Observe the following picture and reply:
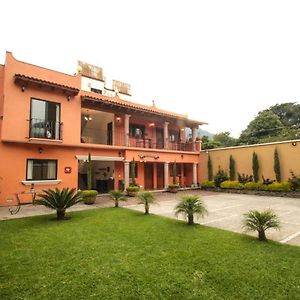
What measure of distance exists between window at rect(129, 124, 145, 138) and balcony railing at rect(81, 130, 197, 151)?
37 centimetres

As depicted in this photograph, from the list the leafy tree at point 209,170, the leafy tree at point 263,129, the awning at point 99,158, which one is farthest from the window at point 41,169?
the leafy tree at point 263,129

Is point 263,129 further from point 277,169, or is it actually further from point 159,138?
point 159,138

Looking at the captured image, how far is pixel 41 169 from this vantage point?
13.9 metres

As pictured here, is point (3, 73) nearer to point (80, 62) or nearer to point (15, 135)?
point (15, 135)

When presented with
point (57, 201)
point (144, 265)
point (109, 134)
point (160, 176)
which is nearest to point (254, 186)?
point (160, 176)

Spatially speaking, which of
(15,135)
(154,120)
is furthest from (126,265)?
(154,120)

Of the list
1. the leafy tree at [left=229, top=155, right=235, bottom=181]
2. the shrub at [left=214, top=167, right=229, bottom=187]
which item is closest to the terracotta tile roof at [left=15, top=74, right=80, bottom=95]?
the shrub at [left=214, top=167, right=229, bottom=187]

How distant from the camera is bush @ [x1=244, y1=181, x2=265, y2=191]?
17.9 metres

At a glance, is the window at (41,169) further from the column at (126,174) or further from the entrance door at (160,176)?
the entrance door at (160,176)

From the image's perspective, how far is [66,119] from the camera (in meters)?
14.8

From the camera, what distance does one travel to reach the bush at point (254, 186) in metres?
17.9

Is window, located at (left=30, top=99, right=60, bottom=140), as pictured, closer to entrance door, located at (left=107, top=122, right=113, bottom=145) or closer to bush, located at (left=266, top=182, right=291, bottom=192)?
entrance door, located at (left=107, top=122, right=113, bottom=145)

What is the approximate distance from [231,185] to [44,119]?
15457 mm

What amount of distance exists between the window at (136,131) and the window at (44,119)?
24.1ft
